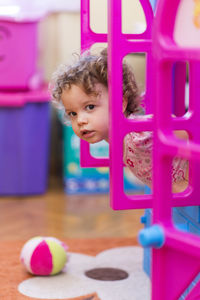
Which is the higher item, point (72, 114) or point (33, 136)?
point (72, 114)

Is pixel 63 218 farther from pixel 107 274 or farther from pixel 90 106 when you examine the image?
pixel 90 106

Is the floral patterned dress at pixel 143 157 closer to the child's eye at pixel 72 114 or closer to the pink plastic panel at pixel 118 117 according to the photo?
the pink plastic panel at pixel 118 117

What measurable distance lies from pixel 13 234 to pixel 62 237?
207 millimetres

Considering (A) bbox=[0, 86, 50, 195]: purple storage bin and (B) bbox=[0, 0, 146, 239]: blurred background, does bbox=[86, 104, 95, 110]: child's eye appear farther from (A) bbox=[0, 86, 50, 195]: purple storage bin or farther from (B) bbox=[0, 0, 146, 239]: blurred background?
(A) bbox=[0, 86, 50, 195]: purple storage bin

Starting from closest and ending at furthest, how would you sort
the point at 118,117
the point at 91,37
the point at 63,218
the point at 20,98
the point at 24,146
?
the point at 118,117 → the point at 91,37 → the point at 63,218 → the point at 20,98 → the point at 24,146

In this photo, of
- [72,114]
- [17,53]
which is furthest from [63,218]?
[72,114]

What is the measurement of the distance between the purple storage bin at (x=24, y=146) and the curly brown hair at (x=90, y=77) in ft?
4.00

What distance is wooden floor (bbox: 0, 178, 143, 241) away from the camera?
2328 millimetres

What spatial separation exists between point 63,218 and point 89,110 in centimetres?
107

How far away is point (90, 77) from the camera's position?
5.07ft

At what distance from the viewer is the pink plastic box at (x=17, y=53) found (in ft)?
9.18

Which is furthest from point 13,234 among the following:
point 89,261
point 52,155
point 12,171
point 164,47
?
point 164,47

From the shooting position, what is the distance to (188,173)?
1.51 m

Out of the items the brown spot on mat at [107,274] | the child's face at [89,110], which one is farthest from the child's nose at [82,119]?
the brown spot on mat at [107,274]
